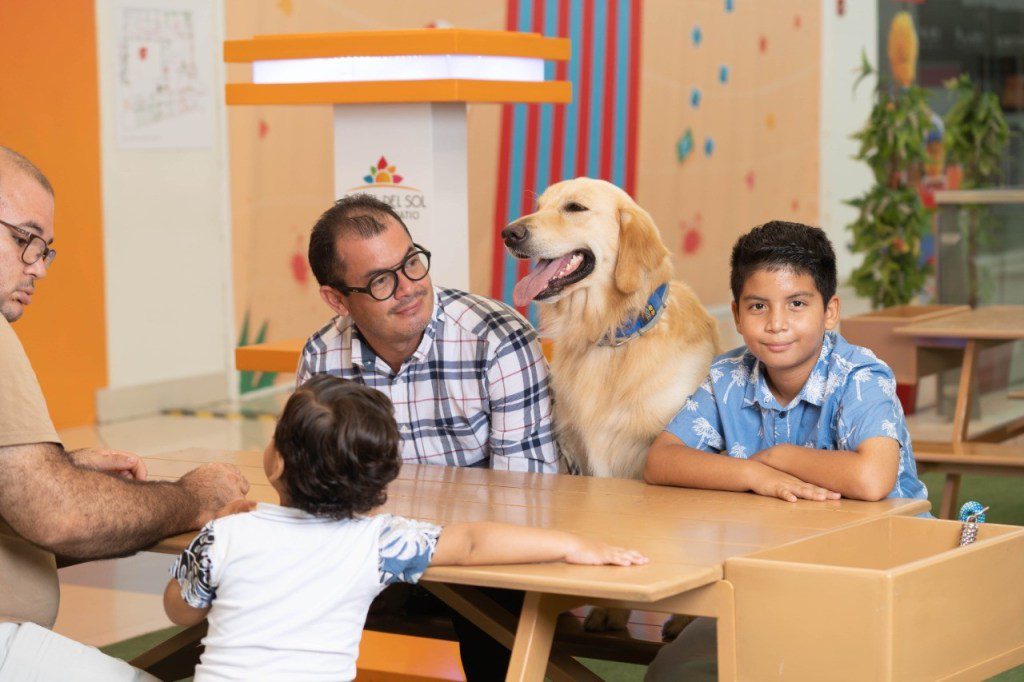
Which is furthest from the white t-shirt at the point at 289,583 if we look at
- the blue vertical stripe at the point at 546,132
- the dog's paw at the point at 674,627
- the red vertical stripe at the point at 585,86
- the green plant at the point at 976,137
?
the red vertical stripe at the point at 585,86

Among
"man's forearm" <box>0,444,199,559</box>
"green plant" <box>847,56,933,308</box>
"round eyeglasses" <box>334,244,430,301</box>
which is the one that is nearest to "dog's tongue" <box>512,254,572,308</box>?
"round eyeglasses" <box>334,244,430,301</box>

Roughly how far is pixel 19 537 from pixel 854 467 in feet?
4.55

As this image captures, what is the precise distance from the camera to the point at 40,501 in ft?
6.81

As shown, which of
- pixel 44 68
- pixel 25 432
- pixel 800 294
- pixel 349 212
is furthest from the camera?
pixel 44 68

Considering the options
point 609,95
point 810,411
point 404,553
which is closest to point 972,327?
Result: point 810,411

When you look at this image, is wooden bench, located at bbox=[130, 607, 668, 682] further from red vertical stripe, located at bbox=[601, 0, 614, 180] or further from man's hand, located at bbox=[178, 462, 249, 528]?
red vertical stripe, located at bbox=[601, 0, 614, 180]

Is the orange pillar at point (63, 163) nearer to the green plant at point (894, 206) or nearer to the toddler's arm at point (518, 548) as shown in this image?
the green plant at point (894, 206)

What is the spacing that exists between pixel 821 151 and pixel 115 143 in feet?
24.6

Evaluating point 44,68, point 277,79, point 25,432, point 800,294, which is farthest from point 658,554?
point 44,68

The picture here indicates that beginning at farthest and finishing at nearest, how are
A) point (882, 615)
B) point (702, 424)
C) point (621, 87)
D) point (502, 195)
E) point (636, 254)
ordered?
point (621, 87) < point (502, 195) < point (636, 254) < point (702, 424) < point (882, 615)

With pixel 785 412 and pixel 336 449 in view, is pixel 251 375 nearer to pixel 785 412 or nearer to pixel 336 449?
pixel 785 412

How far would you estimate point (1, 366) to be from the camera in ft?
6.82

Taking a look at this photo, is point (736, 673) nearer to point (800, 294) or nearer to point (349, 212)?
point (800, 294)

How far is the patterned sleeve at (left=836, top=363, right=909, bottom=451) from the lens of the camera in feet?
7.91
